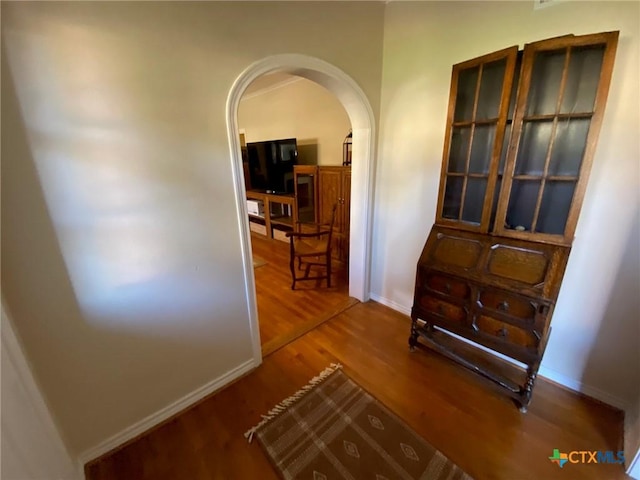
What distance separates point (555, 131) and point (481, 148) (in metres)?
0.37

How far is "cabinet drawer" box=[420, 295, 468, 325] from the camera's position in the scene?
171 cm

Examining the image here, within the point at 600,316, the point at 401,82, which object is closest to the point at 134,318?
the point at 401,82

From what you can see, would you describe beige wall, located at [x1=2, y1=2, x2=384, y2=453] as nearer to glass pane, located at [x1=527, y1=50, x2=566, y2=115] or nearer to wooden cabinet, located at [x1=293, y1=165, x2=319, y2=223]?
glass pane, located at [x1=527, y1=50, x2=566, y2=115]

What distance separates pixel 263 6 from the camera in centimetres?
143

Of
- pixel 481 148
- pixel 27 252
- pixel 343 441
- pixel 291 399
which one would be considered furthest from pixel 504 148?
pixel 27 252

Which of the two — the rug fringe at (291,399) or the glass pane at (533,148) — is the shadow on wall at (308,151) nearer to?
the glass pane at (533,148)

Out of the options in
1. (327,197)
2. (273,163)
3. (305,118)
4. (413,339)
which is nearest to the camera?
(413,339)

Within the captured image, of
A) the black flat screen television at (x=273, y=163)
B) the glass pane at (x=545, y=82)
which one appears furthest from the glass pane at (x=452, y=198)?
the black flat screen television at (x=273, y=163)

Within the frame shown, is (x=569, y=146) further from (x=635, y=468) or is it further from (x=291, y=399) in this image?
(x=291, y=399)

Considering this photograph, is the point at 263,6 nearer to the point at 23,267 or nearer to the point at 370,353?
the point at 23,267

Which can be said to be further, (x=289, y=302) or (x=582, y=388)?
(x=289, y=302)

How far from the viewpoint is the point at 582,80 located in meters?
1.35

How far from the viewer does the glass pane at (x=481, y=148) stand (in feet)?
5.41

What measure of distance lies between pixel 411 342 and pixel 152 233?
6.12ft
